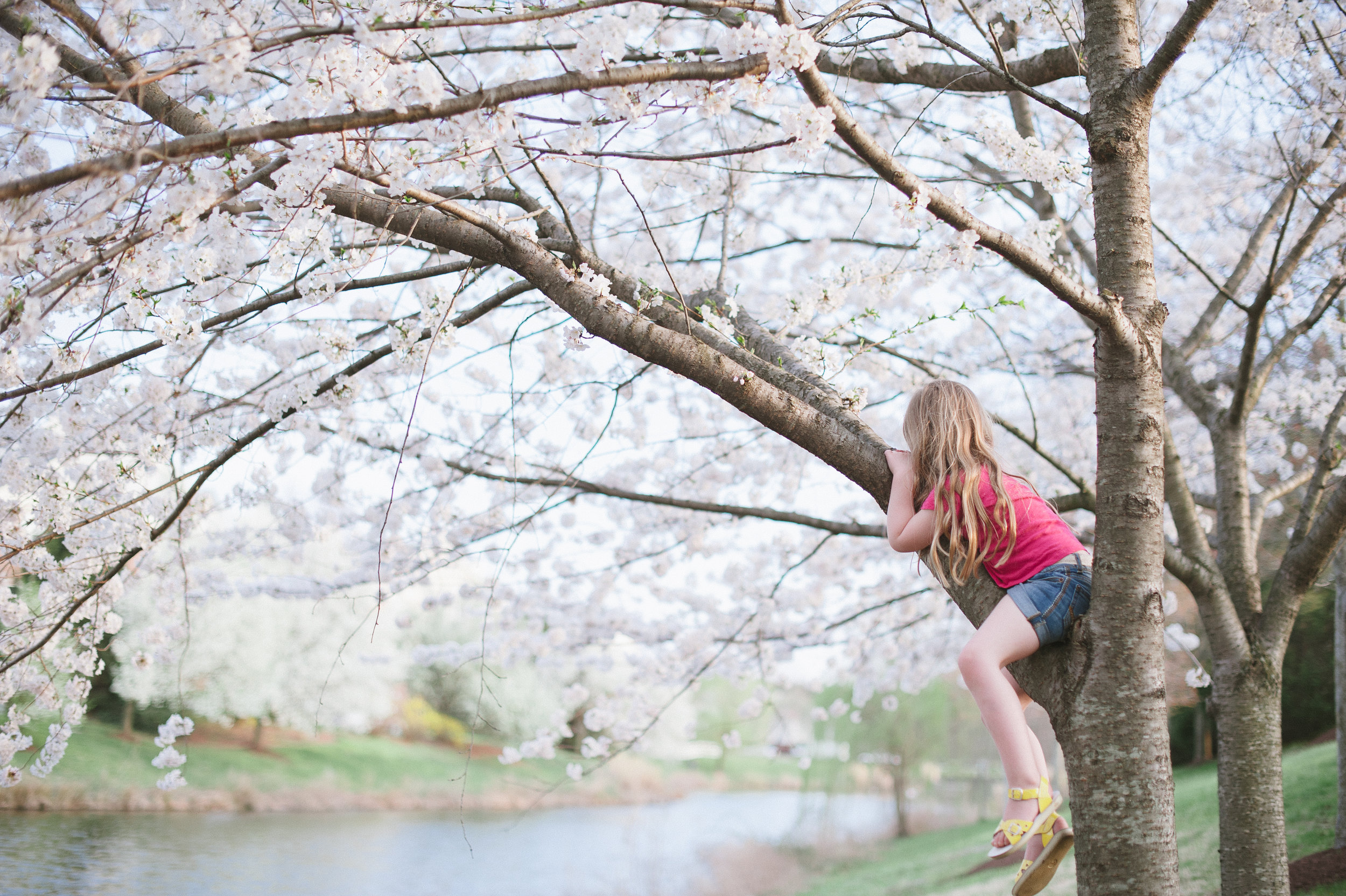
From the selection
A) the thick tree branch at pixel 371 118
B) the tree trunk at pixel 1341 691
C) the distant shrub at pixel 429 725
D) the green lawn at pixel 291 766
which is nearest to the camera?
the thick tree branch at pixel 371 118

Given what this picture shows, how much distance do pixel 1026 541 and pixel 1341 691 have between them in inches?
178

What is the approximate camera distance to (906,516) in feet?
6.14

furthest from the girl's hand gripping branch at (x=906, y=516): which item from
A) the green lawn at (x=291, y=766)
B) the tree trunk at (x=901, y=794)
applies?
the tree trunk at (x=901, y=794)

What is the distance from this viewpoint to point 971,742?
535 inches

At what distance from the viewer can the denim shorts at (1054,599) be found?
182 centimetres

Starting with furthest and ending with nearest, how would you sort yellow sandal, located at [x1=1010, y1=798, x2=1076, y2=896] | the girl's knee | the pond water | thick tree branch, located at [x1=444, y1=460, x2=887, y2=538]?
the pond water → thick tree branch, located at [x1=444, y1=460, x2=887, y2=538] → the girl's knee → yellow sandal, located at [x1=1010, y1=798, x2=1076, y2=896]

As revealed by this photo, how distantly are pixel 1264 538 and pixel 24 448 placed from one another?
1112 centimetres

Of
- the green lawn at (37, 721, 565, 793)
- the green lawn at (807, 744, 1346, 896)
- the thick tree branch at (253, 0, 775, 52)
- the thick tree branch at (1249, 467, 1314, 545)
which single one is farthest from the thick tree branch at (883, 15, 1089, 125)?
the green lawn at (37, 721, 565, 793)

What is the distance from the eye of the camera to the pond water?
23.0 ft

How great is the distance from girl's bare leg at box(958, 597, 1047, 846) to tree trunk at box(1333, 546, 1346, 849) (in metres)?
3.83

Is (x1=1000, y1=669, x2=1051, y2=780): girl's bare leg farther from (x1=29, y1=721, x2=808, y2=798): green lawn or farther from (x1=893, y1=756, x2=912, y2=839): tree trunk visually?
(x1=893, y1=756, x2=912, y2=839): tree trunk

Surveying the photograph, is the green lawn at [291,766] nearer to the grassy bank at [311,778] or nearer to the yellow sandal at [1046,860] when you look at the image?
the grassy bank at [311,778]

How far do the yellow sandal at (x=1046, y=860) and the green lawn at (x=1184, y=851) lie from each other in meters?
3.29

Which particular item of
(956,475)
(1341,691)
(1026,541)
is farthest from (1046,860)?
(1341,691)
